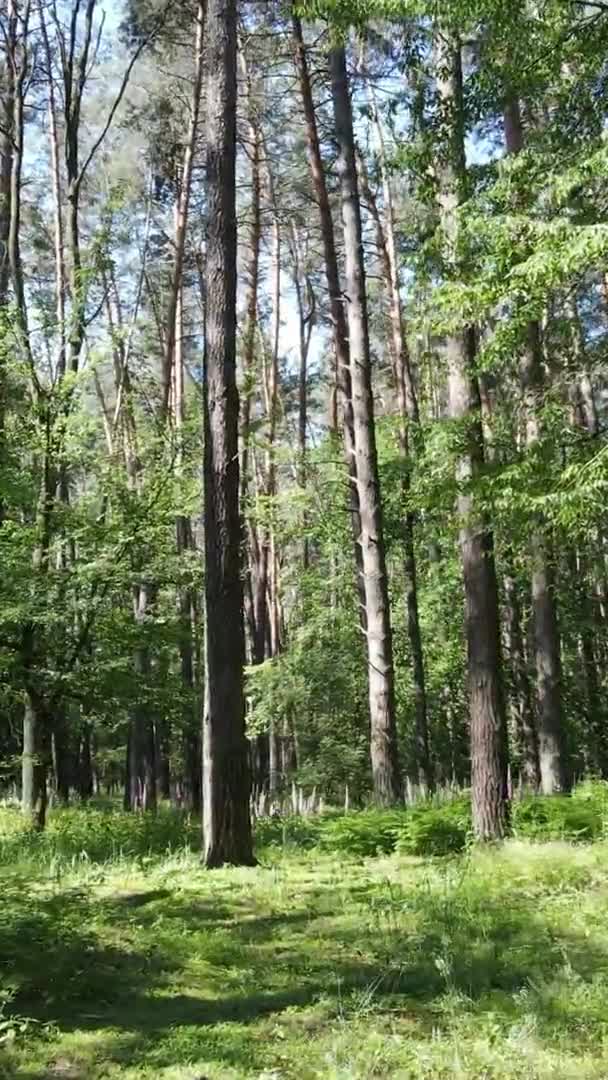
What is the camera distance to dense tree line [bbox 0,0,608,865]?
6.82 metres

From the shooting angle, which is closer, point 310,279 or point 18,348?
point 18,348

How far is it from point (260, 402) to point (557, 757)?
20.6 m

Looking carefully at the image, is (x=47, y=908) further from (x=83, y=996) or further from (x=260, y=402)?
(x=260, y=402)

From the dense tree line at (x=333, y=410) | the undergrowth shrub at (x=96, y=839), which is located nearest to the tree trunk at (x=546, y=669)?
the dense tree line at (x=333, y=410)

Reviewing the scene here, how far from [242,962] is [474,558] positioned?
4.51 meters

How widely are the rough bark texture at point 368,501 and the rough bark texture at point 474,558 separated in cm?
261

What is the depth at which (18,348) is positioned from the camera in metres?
11.2

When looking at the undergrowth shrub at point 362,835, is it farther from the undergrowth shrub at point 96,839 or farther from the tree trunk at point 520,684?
the tree trunk at point 520,684

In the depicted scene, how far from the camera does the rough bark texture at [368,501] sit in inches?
429

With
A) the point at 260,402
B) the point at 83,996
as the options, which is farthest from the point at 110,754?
the point at 83,996

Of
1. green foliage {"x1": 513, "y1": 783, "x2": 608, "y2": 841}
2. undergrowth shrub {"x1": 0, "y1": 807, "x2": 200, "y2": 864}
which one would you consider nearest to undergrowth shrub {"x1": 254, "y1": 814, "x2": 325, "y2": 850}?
undergrowth shrub {"x1": 0, "y1": 807, "x2": 200, "y2": 864}

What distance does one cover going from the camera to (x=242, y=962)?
196 inches

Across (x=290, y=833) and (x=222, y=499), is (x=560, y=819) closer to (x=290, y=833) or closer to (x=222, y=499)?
Answer: (x=290, y=833)

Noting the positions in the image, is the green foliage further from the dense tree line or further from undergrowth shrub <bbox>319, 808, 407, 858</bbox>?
undergrowth shrub <bbox>319, 808, 407, 858</bbox>
